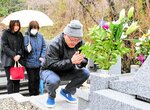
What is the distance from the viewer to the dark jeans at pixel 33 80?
533 centimetres

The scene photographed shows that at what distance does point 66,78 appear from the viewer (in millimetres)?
4512

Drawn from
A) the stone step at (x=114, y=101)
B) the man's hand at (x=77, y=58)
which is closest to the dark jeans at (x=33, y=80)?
the man's hand at (x=77, y=58)

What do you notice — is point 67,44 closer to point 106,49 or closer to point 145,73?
point 106,49

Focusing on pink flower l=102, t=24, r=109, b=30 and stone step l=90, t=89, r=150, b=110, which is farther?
pink flower l=102, t=24, r=109, b=30

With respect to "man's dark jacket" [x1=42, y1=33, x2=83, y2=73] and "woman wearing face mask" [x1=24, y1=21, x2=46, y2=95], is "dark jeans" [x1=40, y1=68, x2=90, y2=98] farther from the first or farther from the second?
"woman wearing face mask" [x1=24, y1=21, x2=46, y2=95]

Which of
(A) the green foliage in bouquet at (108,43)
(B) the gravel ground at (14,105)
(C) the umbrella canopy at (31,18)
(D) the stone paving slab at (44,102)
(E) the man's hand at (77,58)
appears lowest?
(B) the gravel ground at (14,105)

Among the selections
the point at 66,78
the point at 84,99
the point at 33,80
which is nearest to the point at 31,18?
the point at 33,80

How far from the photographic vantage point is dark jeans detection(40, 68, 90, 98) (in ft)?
13.6

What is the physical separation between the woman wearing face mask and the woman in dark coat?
13cm

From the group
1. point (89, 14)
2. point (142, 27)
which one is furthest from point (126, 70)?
point (89, 14)

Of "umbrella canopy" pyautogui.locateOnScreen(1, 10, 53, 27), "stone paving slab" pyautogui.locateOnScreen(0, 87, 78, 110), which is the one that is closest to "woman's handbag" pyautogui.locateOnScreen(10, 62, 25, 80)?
"stone paving slab" pyautogui.locateOnScreen(0, 87, 78, 110)

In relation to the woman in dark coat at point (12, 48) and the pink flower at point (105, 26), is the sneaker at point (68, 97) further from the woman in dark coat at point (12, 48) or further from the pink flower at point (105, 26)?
the pink flower at point (105, 26)

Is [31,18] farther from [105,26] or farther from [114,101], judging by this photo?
[114,101]

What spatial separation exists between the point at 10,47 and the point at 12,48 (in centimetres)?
4
